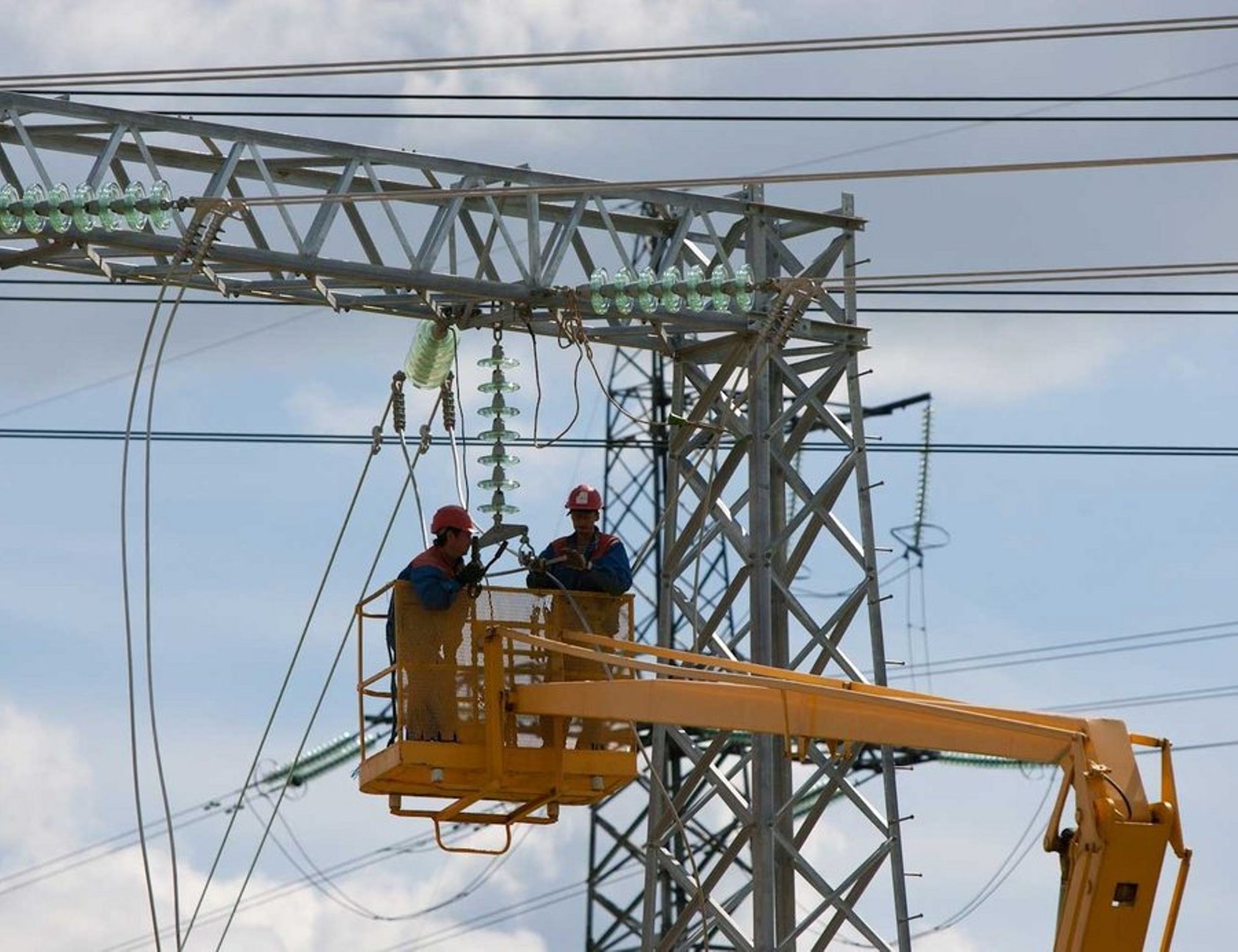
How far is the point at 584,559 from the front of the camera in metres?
19.3

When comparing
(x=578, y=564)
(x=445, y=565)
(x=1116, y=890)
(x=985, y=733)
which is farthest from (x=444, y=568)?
(x=1116, y=890)

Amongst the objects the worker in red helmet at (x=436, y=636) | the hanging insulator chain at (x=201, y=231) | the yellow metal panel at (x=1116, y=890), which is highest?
the hanging insulator chain at (x=201, y=231)

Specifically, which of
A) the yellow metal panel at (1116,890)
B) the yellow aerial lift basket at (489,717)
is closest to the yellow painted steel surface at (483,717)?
the yellow aerial lift basket at (489,717)

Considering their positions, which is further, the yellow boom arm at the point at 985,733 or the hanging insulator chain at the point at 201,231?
the hanging insulator chain at the point at 201,231

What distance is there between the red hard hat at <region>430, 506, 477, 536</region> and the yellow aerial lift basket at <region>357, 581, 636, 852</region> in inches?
16.8

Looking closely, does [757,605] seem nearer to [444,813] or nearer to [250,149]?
[444,813]

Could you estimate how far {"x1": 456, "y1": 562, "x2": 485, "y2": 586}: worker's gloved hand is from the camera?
60.8 feet

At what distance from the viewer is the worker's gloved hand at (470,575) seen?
60.8 ft

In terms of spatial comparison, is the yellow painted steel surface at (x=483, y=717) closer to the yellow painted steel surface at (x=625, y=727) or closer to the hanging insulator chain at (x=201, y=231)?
the yellow painted steel surface at (x=625, y=727)

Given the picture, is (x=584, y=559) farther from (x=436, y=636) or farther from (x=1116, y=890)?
(x=1116, y=890)

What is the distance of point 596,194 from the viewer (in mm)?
19844

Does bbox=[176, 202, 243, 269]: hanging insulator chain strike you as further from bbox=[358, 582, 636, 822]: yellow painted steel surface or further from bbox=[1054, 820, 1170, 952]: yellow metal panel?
bbox=[1054, 820, 1170, 952]: yellow metal panel

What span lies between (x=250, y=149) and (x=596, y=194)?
240 cm

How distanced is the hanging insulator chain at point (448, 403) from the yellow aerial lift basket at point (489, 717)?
167cm
